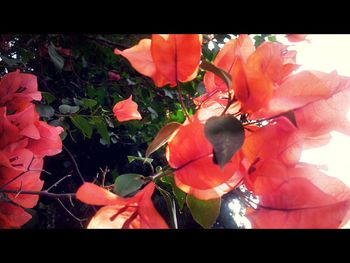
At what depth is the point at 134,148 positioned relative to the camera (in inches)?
→ 71.1

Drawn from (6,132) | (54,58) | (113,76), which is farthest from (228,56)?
(113,76)

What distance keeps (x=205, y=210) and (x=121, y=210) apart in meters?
0.14

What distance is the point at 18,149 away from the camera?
1.96 ft

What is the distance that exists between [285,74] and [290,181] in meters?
0.13

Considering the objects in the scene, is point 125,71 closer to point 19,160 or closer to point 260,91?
point 19,160

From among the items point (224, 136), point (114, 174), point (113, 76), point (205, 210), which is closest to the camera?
point (224, 136)

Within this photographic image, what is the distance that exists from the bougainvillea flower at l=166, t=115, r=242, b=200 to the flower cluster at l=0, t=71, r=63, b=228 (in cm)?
29

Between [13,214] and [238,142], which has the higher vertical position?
[238,142]

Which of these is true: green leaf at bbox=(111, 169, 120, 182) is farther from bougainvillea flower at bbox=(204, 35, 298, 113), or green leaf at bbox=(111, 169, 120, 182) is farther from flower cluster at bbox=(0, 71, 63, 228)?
bougainvillea flower at bbox=(204, 35, 298, 113)

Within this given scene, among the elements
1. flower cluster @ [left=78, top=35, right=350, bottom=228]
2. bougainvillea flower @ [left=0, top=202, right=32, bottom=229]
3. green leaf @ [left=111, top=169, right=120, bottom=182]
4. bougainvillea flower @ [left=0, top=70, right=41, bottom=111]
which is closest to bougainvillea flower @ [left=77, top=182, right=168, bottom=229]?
flower cluster @ [left=78, top=35, right=350, bottom=228]

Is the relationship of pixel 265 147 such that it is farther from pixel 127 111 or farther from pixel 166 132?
pixel 127 111

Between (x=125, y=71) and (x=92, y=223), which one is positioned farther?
(x=125, y=71)

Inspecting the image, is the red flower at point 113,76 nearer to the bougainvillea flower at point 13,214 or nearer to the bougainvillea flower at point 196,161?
the bougainvillea flower at point 13,214
